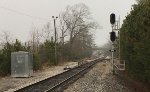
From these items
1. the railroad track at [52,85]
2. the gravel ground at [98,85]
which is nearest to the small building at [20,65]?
the railroad track at [52,85]

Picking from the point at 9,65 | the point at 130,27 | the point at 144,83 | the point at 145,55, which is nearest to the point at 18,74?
the point at 9,65

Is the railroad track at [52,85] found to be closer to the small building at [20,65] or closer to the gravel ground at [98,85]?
the gravel ground at [98,85]

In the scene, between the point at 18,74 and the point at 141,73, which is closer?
the point at 141,73

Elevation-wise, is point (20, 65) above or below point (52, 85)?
above

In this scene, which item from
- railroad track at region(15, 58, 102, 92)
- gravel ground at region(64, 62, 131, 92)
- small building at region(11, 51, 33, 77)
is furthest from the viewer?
small building at region(11, 51, 33, 77)

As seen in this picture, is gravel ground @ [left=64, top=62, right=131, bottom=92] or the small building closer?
gravel ground @ [left=64, top=62, right=131, bottom=92]

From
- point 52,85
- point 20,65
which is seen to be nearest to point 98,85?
point 52,85

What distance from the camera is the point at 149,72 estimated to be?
14.8 metres

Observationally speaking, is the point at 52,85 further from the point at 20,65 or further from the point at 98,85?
the point at 20,65

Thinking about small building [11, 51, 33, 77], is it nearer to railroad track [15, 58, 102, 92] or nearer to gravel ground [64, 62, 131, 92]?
railroad track [15, 58, 102, 92]

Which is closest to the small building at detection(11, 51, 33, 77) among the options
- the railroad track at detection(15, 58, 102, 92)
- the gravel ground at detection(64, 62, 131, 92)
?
the railroad track at detection(15, 58, 102, 92)

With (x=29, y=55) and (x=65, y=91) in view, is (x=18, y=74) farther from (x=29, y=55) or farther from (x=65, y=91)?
(x=65, y=91)

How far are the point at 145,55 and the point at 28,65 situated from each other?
16.4 m

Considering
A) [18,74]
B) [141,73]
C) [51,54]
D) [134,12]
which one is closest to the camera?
[141,73]
